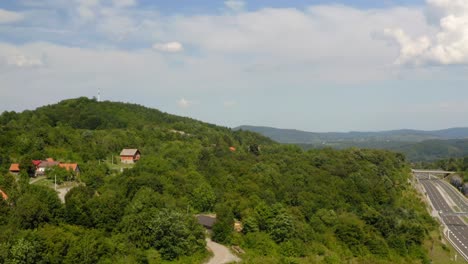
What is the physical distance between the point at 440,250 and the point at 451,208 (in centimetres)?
3113

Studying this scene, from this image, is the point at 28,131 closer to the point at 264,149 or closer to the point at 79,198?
the point at 79,198

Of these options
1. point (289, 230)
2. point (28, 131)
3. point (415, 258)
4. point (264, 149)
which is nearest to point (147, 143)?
point (28, 131)

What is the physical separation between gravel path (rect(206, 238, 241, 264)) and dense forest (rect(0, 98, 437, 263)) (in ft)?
2.56

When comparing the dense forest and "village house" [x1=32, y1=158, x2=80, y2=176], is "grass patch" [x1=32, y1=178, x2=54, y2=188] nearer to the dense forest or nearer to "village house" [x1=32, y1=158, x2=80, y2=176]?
the dense forest

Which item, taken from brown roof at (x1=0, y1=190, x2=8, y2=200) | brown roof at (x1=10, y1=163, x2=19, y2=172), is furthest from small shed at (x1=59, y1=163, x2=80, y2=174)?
brown roof at (x1=0, y1=190, x2=8, y2=200)

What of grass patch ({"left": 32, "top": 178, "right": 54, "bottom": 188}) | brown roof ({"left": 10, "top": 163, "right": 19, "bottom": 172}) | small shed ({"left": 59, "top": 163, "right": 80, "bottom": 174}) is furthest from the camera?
small shed ({"left": 59, "top": 163, "right": 80, "bottom": 174})

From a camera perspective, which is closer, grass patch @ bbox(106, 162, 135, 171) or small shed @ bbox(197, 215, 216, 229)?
→ small shed @ bbox(197, 215, 216, 229)

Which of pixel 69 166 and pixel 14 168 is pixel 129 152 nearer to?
pixel 69 166

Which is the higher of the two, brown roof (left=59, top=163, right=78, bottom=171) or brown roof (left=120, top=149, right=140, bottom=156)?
brown roof (left=120, top=149, right=140, bottom=156)

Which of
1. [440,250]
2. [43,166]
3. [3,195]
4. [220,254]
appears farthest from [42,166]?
[440,250]

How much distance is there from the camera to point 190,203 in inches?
1861

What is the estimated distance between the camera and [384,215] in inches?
2371

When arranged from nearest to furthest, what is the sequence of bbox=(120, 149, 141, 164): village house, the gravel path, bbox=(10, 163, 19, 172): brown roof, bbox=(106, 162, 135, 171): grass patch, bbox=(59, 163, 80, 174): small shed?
the gravel path
bbox=(10, 163, 19, 172): brown roof
bbox=(59, 163, 80, 174): small shed
bbox=(106, 162, 135, 171): grass patch
bbox=(120, 149, 141, 164): village house

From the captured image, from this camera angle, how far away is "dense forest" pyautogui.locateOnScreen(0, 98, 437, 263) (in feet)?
→ 107
